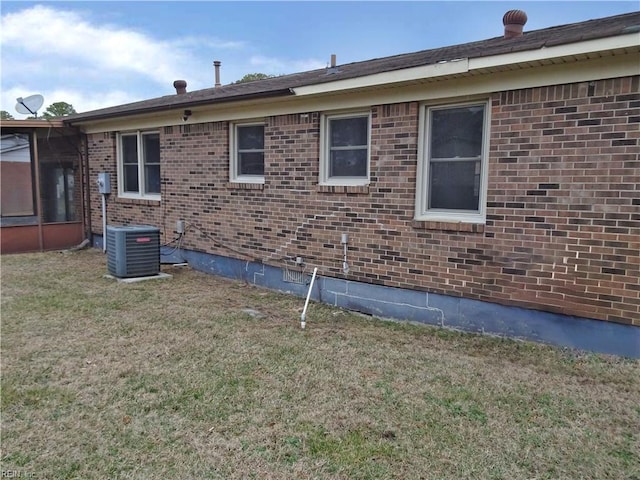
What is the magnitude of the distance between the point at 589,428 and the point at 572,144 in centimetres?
256

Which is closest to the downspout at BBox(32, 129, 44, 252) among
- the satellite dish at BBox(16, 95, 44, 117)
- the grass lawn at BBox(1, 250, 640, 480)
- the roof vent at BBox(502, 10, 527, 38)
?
the satellite dish at BBox(16, 95, 44, 117)

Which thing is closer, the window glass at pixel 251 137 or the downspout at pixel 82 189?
the window glass at pixel 251 137

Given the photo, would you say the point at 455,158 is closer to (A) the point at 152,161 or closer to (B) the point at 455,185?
(B) the point at 455,185

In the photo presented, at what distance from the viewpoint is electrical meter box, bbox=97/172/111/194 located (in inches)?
388

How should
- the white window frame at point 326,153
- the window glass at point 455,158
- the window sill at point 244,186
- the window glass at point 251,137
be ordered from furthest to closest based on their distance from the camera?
the window glass at point 251,137 → the window sill at point 244,186 → the white window frame at point 326,153 → the window glass at point 455,158

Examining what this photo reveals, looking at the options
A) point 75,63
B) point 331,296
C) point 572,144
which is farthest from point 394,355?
point 75,63

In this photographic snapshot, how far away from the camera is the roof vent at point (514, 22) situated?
20.5 ft

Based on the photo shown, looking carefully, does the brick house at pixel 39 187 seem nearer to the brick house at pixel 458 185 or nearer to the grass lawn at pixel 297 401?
the brick house at pixel 458 185

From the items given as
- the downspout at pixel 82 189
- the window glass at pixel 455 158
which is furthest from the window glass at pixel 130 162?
the window glass at pixel 455 158

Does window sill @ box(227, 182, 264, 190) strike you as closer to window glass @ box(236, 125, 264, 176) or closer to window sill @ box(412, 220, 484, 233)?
window glass @ box(236, 125, 264, 176)

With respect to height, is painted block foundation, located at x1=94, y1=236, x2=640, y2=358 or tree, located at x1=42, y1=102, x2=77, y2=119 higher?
tree, located at x1=42, y1=102, x2=77, y2=119

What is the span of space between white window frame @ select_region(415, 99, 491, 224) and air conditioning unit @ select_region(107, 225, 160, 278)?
4602 mm

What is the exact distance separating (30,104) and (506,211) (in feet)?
35.4

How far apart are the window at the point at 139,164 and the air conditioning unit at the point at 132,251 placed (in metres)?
1.80
